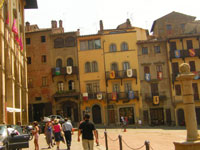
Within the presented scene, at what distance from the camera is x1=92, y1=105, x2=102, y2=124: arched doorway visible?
41.5m

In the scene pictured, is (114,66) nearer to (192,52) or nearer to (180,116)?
(192,52)

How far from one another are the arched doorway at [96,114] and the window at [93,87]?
2.23 meters

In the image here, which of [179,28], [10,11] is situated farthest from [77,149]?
[179,28]

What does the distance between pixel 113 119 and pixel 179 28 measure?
18.5 metres

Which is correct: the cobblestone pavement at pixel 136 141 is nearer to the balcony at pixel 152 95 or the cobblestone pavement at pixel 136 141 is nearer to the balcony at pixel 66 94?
the balcony at pixel 152 95

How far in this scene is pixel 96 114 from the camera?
41719mm

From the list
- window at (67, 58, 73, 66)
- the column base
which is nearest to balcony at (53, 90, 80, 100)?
window at (67, 58, 73, 66)

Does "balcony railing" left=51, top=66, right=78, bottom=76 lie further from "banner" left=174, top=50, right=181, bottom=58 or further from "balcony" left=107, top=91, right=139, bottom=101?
"banner" left=174, top=50, right=181, bottom=58

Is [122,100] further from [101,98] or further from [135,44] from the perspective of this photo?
[135,44]

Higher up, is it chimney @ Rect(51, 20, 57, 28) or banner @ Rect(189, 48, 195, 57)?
chimney @ Rect(51, 20, 57, 28)

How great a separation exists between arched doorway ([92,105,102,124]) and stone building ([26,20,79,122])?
232 centimetres

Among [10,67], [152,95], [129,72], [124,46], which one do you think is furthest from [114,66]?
[10,67]

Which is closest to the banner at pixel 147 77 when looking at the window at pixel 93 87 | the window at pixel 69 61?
the window at pixel 93 87

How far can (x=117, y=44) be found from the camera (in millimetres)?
43188
